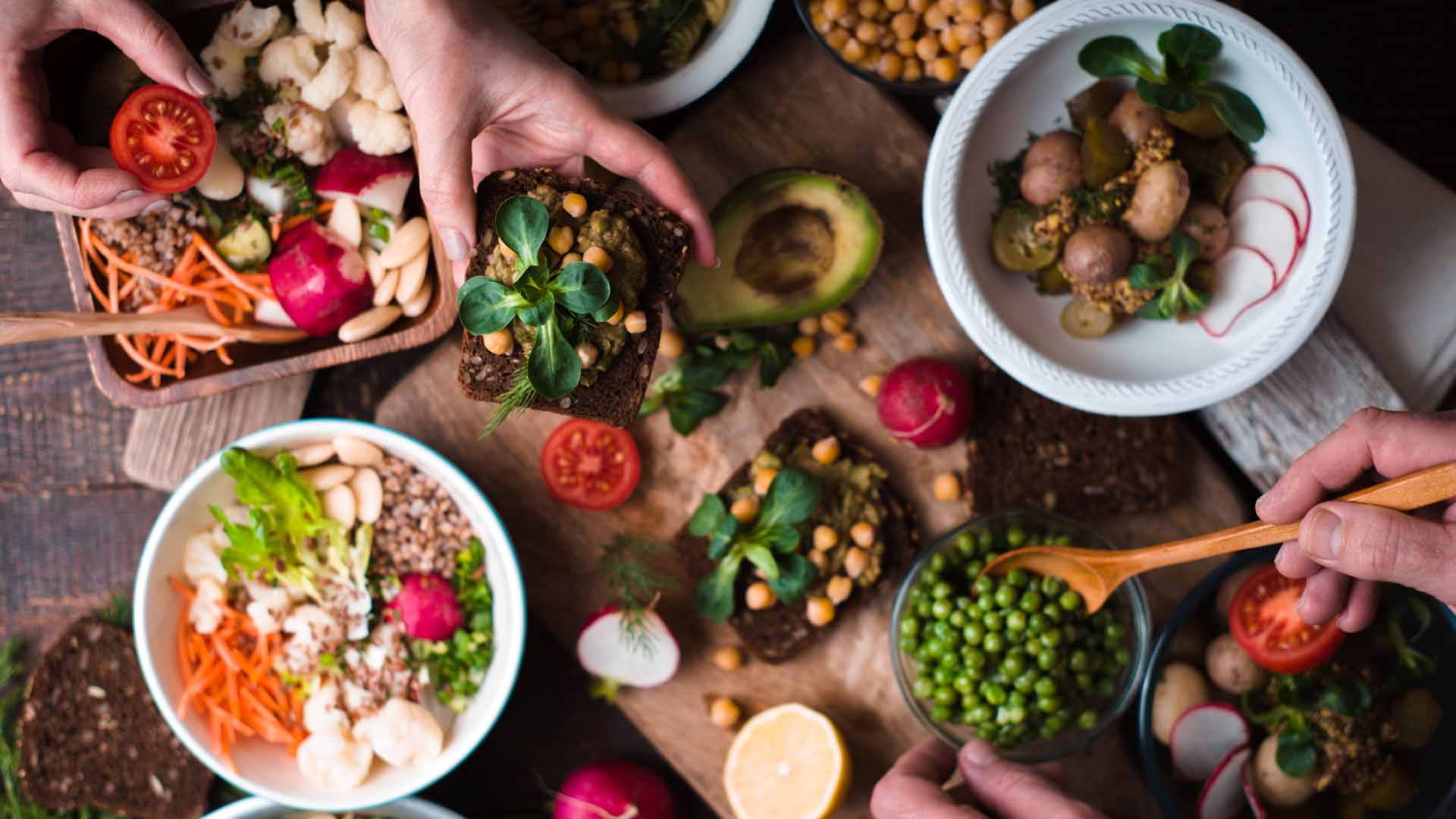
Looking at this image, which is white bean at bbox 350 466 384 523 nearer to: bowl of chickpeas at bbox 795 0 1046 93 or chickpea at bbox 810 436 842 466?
chickpea at bbox 810 436 842 466

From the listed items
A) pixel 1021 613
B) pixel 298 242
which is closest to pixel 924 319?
pixel 1021 613

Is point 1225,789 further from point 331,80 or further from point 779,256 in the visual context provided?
point 331,80

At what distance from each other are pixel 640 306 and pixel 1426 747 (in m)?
1.74

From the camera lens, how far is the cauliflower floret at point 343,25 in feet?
6.51

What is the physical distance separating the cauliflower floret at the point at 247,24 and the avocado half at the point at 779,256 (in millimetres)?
907

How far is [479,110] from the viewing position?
1.81 m

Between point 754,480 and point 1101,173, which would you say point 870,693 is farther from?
point 1101,173

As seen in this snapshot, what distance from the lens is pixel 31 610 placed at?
2.41 metres

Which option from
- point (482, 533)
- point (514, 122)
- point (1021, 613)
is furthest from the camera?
point (482, 533)

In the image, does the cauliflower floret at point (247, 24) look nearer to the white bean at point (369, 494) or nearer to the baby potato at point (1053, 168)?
the white bean at point (369, 494)

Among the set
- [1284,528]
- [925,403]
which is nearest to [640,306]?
[925,403]

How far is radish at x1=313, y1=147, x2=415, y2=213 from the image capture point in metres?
2.04

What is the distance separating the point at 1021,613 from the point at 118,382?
1.79 metres

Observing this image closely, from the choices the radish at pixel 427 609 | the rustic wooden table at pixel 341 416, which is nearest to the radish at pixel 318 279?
the rustic wooden table at pixel 341 416
